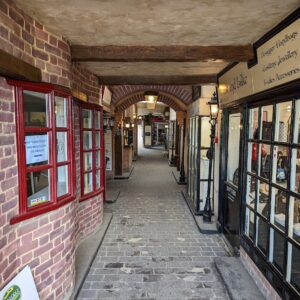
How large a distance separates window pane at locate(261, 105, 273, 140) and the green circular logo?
2.61m

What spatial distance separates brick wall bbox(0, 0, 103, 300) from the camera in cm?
198

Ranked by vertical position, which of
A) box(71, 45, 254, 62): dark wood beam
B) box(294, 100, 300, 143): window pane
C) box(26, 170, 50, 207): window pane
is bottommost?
box(26, 170, 50, 207): window pane

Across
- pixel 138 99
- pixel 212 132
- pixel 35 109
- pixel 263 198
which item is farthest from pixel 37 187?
pixel 138 99

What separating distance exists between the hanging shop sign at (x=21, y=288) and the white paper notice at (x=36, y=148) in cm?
89

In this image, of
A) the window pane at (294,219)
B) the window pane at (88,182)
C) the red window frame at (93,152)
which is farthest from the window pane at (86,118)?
the window pane at (294,219)

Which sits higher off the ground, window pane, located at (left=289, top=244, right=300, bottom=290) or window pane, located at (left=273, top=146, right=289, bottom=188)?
window pane, located at (left=273, top=146, right=289, bottom=188)

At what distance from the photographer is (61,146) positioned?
2.80 meters

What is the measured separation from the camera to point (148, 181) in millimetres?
9195

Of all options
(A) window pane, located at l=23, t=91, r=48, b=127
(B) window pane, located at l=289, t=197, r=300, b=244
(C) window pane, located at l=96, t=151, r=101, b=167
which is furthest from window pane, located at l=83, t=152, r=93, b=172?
(B) window pane, located at l=289, t=197, r=300, b=244

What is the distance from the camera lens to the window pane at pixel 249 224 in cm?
329

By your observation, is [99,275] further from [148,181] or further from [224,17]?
[148,181]

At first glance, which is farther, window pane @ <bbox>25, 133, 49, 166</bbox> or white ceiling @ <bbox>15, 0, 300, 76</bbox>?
window pane @ <bbox>25, 133, 49, 166</bbox>

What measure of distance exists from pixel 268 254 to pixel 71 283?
2053 mm

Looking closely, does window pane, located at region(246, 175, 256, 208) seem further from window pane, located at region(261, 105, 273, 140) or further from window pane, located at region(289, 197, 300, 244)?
window pane, located at region(289, 197, 300, 244)
